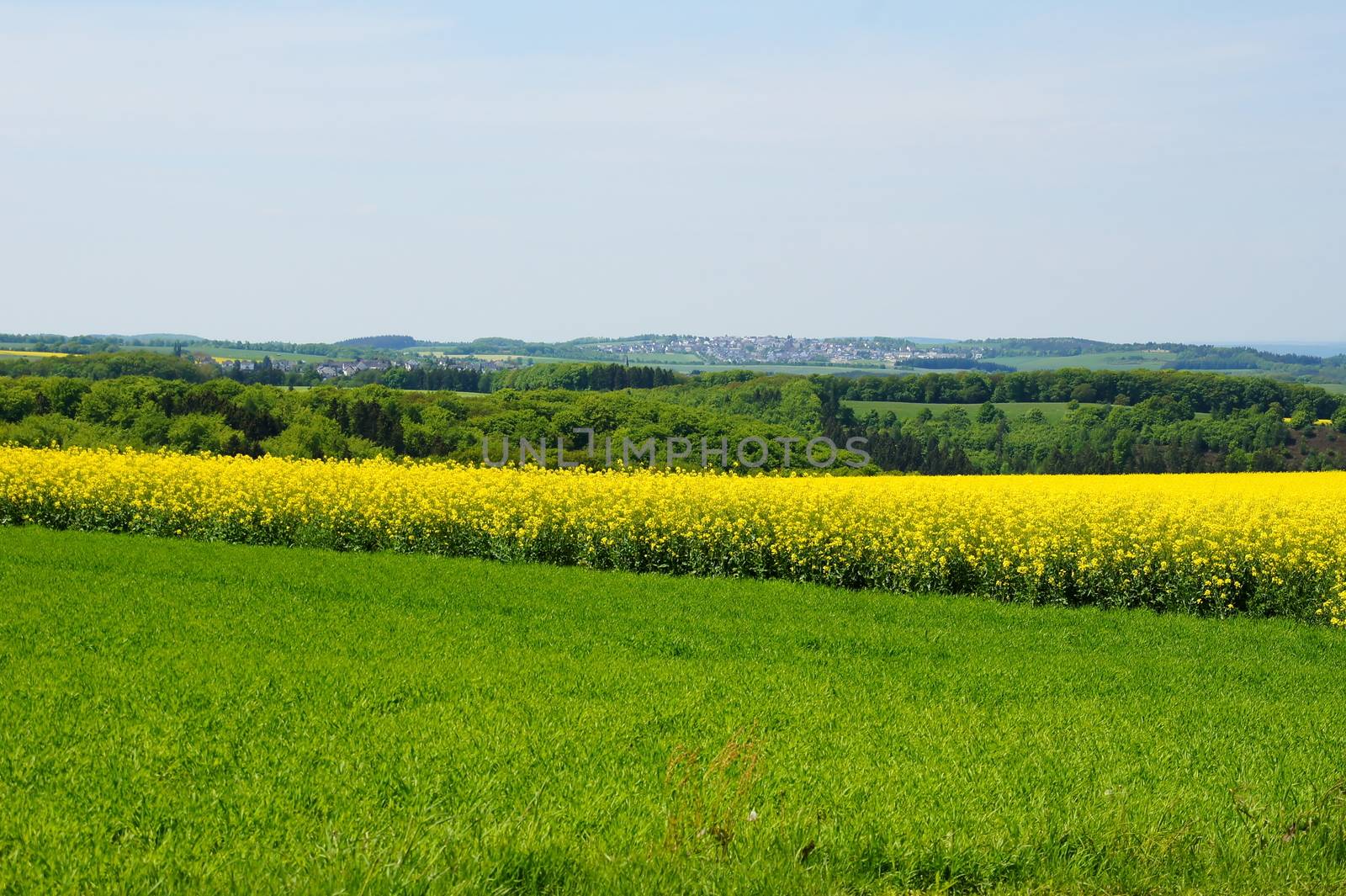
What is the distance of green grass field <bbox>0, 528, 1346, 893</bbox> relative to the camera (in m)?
4.60

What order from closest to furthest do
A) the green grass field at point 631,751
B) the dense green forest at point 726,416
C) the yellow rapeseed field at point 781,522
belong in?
the green grass field at point 631,751
the yellow rapeseed field at point 781,522
the dense green forest at point 726,416

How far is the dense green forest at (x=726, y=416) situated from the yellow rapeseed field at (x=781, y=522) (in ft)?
22.3

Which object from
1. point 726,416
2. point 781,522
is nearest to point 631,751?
point 781,522

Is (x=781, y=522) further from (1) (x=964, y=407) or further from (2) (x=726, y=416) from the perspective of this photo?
(1) (x=964, y=407)

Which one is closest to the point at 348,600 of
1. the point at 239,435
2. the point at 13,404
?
the point at 239,435

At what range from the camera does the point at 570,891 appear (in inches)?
171

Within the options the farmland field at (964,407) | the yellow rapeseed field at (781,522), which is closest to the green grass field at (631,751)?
the yellow rapeseed field at (781,522)

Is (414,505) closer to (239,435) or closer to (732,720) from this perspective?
(732,720)

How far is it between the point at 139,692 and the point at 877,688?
5.10 metres

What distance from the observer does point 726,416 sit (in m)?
56.6

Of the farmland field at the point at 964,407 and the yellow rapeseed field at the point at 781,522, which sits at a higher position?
the yellow rapeseed field at the point at 781,522

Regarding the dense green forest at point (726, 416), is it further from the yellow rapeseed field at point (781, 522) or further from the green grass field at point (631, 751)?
the green grass field at point (631, 751)

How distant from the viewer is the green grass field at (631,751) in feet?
15.1

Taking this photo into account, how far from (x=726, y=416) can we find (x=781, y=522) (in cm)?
4148
